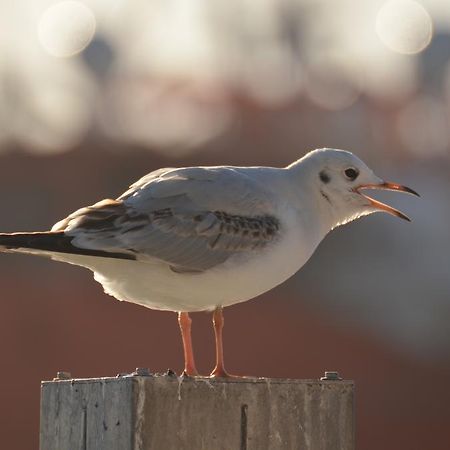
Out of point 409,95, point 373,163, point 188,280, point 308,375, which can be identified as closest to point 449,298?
point 373,163

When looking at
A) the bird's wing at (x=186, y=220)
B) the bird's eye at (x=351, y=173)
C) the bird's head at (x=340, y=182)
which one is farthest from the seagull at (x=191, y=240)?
the bird's eye at (x=351, y=173)

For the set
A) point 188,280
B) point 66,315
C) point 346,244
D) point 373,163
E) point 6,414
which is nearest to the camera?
point 188,280

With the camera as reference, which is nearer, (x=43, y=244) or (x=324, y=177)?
(x=43, y=244)

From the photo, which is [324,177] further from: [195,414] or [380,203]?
[195,414]

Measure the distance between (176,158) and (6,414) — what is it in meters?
12.2

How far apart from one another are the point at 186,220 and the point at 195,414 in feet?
5.48

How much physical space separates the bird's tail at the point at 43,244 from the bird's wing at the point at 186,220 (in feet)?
0.17

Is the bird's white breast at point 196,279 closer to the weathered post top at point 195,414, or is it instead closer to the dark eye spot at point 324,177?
the dark eye spot at point 324,177

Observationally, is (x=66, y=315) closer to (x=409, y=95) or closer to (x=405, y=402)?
(x=405, y=402)

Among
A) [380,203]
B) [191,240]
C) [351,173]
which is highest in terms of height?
[351,173]

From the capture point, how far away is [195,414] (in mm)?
5117

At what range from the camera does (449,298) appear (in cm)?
3189

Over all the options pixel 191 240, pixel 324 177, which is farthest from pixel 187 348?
pixel 324 177

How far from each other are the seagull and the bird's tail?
1 centimetres
